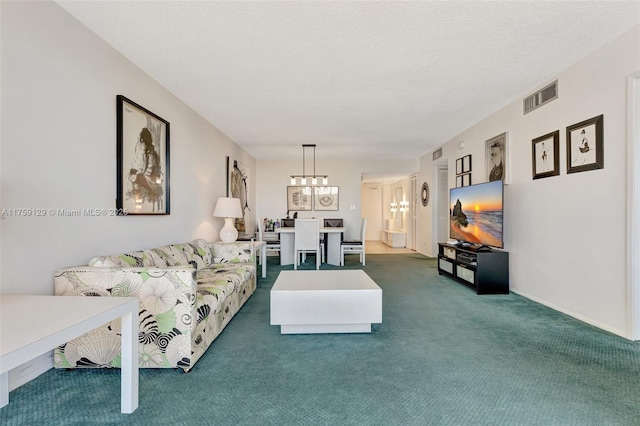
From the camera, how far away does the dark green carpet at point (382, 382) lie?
1.63 m

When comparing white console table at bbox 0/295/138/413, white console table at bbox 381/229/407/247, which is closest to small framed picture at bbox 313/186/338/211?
white console table at bbox 381/229/407/247

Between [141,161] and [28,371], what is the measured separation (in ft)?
6.11

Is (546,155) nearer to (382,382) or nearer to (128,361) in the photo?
(382,382)

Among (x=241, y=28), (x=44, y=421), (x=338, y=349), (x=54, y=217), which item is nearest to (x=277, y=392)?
(x=338, y=349)

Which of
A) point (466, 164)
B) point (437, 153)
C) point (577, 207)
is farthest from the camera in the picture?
point (437, 153)

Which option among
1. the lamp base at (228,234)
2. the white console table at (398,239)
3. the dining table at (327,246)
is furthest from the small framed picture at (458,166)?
the white console table at (398,239)

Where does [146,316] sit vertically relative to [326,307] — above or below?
above

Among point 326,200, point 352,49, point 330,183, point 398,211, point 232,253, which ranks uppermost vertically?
point 352,49

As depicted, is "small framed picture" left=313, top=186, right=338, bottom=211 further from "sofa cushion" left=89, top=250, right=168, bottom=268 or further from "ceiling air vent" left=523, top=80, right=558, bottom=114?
"sofa cushion" left=89, top=250, right=168, bottom=268

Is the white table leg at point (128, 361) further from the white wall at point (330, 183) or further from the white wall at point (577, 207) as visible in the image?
the white wall at point (330, 183)

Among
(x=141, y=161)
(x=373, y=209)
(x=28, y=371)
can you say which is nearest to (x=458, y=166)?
(x=141, y=161)

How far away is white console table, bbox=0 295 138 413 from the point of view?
1.12 meters

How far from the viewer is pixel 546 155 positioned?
355 cm

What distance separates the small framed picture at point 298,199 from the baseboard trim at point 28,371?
632 centimetres
